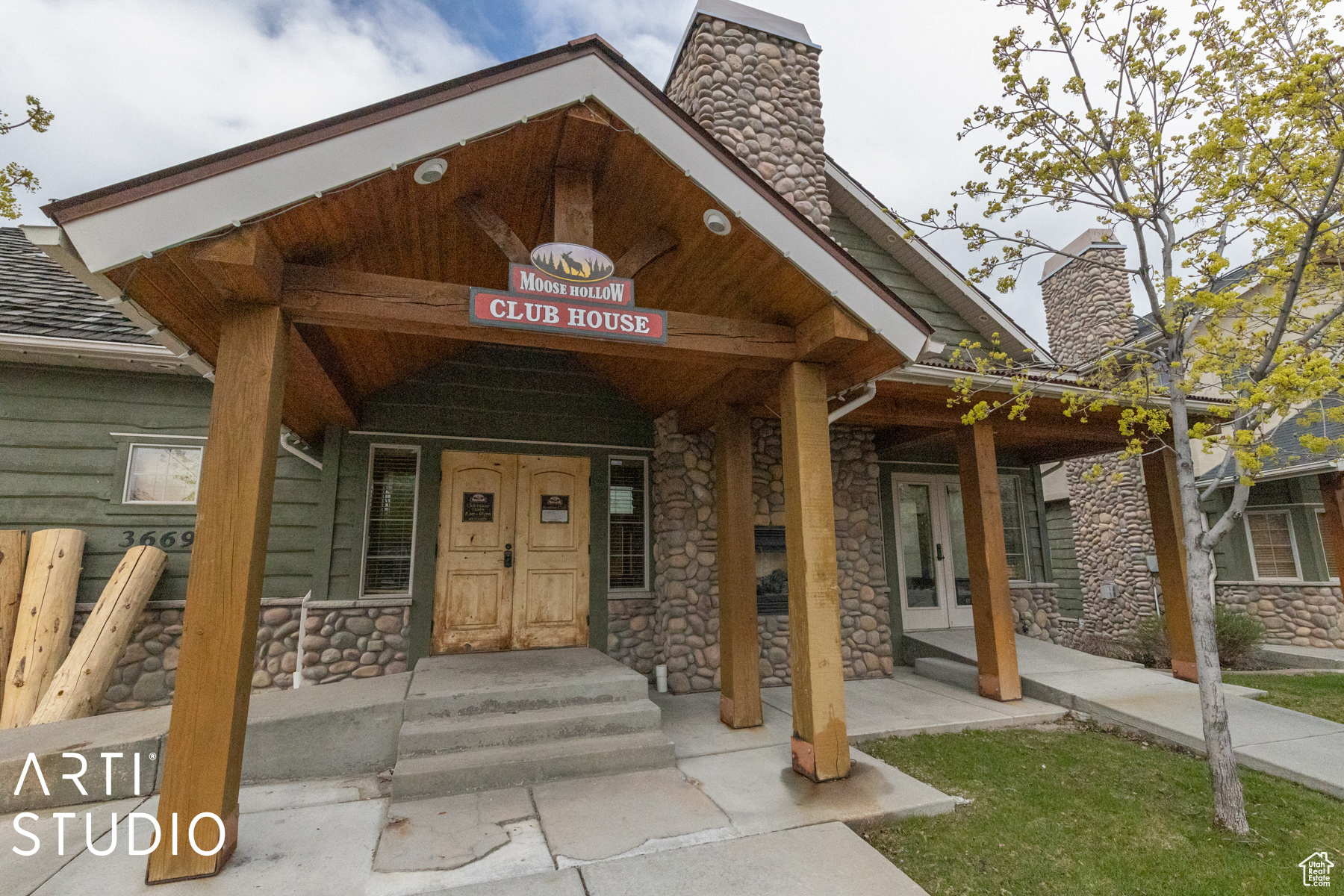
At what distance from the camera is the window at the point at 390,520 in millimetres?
5449

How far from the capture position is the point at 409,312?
3082 mm

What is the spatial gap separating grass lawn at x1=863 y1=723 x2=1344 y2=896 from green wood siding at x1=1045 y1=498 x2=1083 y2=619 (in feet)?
21.6

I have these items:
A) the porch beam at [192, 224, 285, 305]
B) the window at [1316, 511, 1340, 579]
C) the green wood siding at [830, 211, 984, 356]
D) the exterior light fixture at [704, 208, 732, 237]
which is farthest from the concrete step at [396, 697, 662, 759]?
the window at [1316, 511, 1340, 579]

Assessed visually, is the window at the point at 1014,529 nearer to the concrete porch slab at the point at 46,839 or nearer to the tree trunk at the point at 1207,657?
the tree trunk at the point at 1207,657

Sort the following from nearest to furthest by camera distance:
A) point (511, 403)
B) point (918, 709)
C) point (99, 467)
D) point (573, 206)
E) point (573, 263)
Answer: point (573, 263) → point (573, 206) → point (99, 467) → point (918, 709) → point (511, 403)

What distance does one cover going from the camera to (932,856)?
2908mm

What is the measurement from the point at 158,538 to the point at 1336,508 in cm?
1308

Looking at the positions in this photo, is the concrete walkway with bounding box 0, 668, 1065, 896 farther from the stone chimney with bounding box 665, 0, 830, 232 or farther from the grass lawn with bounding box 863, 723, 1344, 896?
the stone chimney with bounding box 665, 0, 830, 232

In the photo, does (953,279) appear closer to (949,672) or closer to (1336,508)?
(949,672)

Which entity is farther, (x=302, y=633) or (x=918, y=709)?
(x=918, y=709)

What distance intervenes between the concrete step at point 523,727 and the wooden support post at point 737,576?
31.9 inches

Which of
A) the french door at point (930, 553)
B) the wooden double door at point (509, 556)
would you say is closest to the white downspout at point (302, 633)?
the wooden double door at point (509, 556)

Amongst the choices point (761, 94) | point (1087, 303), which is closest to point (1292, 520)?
point (1087, 303)

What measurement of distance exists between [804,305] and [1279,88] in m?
2.65
